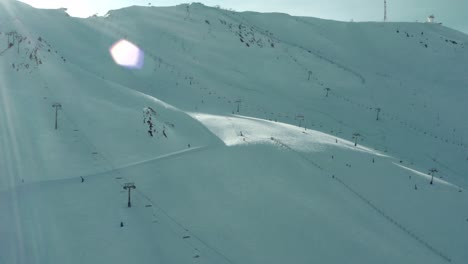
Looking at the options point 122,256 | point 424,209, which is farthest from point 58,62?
point 424,209

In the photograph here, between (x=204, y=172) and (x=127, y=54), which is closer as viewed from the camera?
(x=204, y=172)

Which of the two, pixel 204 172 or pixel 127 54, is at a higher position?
pixel 127 54

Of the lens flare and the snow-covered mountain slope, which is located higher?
the lens flare

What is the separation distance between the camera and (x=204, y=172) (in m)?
13.2

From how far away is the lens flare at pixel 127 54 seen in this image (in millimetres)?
28797

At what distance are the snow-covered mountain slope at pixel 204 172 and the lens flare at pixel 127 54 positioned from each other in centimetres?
90

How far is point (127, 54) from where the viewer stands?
3106cm

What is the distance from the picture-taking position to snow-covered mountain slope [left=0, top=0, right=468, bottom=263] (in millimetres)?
10148

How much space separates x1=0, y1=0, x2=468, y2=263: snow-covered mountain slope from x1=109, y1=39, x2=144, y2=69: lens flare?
0.90 metres

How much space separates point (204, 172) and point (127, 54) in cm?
2010

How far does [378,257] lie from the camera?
10.4 m

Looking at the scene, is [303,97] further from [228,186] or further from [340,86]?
[228,186]

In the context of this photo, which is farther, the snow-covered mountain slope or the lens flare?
the lens flare

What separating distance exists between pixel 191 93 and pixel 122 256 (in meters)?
16.2
